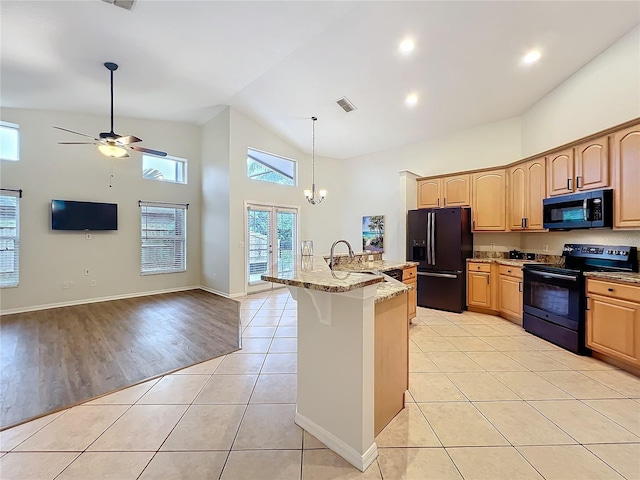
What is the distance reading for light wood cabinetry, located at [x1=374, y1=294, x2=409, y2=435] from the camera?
5.42 feet

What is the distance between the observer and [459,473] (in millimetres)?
1414

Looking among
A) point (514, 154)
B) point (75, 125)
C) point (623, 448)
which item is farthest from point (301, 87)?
point (623, 448)

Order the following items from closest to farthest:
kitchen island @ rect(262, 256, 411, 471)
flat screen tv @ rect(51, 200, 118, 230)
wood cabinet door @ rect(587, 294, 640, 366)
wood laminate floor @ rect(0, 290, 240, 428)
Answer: kitchen island @ rect(262, 256, 411, 471), wood laminate floor @ rect(0, 290, 240, 428), wood cabinet door @ rect(587, 294, 640, 366), flat screen tv @ rect(51, 200, 118, 230)

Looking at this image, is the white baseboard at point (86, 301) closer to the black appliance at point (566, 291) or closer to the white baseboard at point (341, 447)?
the white baseboard at point (341, 447)

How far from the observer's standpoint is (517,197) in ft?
13.3

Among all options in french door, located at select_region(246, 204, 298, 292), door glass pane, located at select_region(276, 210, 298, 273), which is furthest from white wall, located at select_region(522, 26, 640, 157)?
door glass pane, located at select_region(276, 210, 298, 273)

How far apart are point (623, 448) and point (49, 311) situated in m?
7.13

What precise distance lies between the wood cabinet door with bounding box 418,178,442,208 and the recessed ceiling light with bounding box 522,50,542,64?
1.94 m

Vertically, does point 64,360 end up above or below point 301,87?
below

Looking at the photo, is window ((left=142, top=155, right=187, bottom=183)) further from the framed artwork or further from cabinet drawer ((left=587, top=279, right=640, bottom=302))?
cabinet drawer ((left=587, top=279, right=640, bottom=302))

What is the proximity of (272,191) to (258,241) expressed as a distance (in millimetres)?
1262

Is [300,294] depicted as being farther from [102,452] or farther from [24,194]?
[24,194]

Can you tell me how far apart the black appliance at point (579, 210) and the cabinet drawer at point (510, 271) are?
2.30ft

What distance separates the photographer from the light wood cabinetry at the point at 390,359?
165 centimetres
